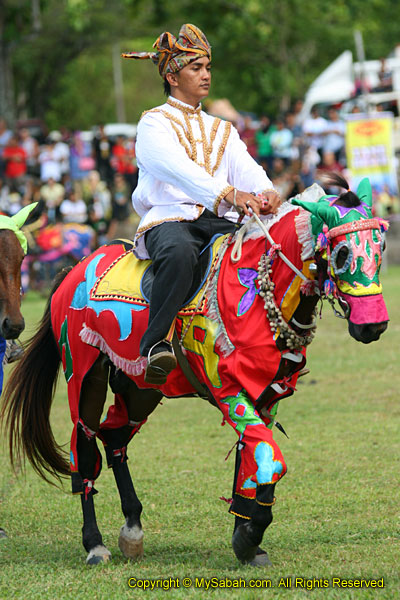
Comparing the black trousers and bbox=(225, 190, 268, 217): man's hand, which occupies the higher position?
bbox=(225, 190, 268, 217): man's hand

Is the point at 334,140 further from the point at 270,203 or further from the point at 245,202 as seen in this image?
the point at 245,202

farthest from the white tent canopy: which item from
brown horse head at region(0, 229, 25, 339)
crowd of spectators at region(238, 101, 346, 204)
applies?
brown horse head at region(0, 229, 25, 339)

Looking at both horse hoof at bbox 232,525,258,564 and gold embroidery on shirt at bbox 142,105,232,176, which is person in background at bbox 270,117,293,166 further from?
horse hoof at bbox 232,525,258,564

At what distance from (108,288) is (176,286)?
25.3 inches

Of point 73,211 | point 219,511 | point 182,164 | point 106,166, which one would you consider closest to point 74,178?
point 106,166

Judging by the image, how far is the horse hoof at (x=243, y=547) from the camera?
189 inches

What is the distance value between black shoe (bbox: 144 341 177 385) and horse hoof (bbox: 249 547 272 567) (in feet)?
3.42

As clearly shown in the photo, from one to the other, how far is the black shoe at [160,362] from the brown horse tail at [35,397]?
1.24 metres

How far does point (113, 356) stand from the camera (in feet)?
17.6

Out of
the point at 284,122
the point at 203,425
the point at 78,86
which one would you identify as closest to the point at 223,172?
the point at 203,425

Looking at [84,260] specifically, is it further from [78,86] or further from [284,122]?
[78,86]

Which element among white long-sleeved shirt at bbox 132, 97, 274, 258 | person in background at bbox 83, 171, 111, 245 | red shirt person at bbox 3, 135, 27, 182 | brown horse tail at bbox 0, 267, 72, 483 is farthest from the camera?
red shirt person at bbox 3, 135, 27, 182

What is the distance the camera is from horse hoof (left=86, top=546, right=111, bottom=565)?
17.5 ft

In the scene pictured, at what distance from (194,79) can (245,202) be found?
861 millimetres
